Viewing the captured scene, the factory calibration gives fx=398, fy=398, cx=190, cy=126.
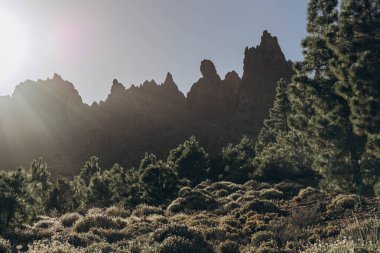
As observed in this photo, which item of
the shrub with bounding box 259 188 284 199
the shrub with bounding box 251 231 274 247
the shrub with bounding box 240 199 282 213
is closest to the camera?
the shrub with bounding box 251 231 274 247

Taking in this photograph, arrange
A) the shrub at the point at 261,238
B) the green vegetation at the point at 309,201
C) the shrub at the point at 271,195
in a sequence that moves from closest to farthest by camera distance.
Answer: the green vegetation at the point at 309,201 < the shrub at the point at 261,238 < the shrub at the point at 271,195

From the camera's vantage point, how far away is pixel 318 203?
103 feet

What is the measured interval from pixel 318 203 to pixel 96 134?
427 feet

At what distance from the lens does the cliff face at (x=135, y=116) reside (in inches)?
5443

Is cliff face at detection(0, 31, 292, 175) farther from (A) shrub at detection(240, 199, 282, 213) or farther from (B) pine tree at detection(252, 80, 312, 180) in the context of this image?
(A) shrub at detection(240, 199, 282, 213)

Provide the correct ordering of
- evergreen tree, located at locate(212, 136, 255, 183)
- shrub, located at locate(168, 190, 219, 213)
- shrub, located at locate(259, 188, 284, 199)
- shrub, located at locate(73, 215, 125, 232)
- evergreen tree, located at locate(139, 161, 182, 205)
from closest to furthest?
shrub, located at locate(73, 215, 125, 232) < shrub, located at locate(168, 190, 219, 213) < shrub, located at locate(259, 188, 284, 199) < evergreen tree, located at locate(139, 161, 182, 205) < evergreen tree, located at locate(212, 136, 255, 183)

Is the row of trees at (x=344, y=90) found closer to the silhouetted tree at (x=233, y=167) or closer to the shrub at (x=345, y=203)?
the shrub at (x=345, y=203)

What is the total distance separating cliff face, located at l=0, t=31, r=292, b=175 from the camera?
138m

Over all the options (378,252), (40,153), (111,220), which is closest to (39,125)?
(40,153)

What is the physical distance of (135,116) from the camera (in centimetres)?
16562

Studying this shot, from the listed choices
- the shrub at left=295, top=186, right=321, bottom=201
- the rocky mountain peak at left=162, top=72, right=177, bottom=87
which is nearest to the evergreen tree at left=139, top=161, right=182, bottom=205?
the shrub at left=295, top=186, right=321, bottom=201

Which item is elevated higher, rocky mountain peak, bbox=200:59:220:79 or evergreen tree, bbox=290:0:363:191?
rocky mountain peak, bbox=200:59:220:79

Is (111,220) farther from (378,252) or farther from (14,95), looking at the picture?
(14,95)

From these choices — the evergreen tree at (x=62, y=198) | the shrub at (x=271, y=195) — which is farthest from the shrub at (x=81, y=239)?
the evergreen tree at (x=62, y=198)
